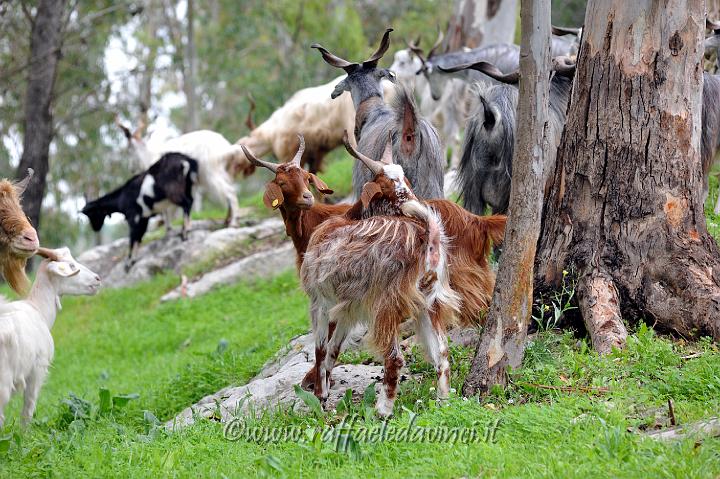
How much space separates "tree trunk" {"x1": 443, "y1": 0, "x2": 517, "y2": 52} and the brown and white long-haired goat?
40.4ft

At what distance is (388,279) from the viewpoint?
598 cm

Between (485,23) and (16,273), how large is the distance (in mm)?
12264

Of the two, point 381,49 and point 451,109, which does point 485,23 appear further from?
point 381,49

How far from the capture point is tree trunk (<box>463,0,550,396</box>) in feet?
Result: 19.6

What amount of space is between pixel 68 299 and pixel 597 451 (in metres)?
12.4

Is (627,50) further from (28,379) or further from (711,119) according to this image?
(28,379)

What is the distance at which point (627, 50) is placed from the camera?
6.73m

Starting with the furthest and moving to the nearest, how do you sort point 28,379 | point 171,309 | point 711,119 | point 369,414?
point 171,309, point 711,119, point 28,379, point 369,414

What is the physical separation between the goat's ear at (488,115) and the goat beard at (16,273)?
168 inches

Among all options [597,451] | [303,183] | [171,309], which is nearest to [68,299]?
[171,309]

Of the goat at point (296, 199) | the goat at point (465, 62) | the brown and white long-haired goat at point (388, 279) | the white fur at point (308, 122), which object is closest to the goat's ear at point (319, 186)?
the goat at point (296, 199)

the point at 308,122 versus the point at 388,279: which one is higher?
the point at 308,122

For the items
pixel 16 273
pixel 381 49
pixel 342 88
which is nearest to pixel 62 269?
pixel 16 273

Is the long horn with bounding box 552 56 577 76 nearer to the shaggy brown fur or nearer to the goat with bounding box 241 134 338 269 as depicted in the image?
the goat with bounding box 241 134 338 269
